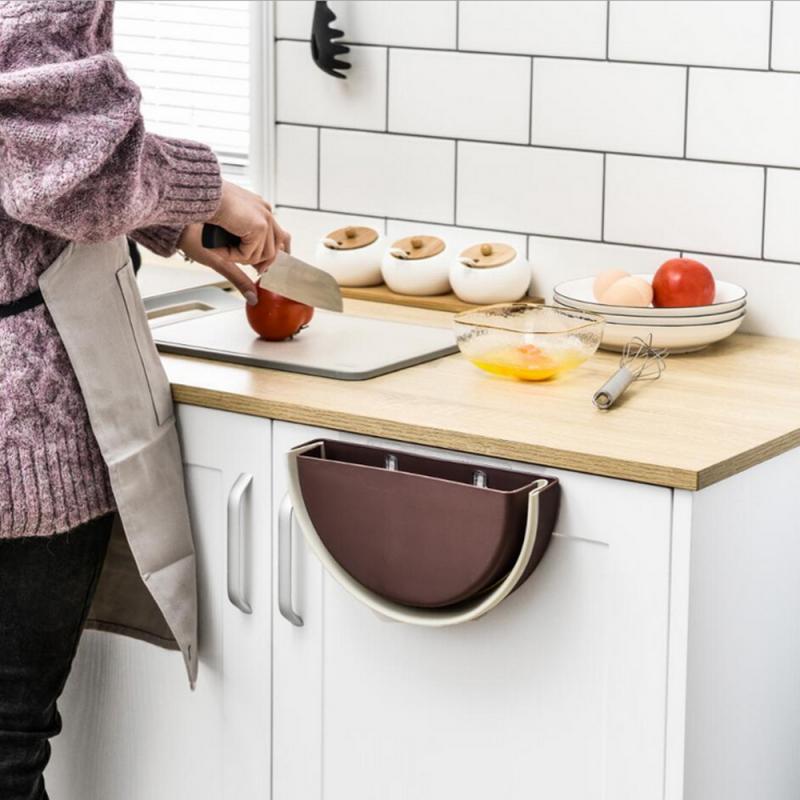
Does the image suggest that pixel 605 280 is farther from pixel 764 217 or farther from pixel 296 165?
pixel 296 165

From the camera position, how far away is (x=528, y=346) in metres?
1.76

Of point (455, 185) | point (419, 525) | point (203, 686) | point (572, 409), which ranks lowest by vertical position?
point (203, 686)

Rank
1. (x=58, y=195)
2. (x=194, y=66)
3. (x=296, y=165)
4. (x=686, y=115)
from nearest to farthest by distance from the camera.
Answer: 1. (x=58, y=195)
2. (x=686, y=115)
3. (x=296, y=165)
4. (x=194, y=66)

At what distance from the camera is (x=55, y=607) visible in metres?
1.71

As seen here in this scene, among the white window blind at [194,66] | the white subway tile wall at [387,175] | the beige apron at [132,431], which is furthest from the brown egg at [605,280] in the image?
the white window blind at [194,66]

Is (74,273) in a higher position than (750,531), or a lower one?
higher

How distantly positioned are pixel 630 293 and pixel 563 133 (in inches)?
13.6

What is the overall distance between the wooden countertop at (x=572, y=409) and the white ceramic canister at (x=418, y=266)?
1.20 ft

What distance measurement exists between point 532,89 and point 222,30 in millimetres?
683

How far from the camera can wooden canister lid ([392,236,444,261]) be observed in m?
2.26

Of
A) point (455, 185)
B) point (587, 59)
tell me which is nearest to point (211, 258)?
point (455, 185)

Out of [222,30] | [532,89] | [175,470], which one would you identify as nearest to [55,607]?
[175,470]

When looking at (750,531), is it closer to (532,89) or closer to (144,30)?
(532,89)

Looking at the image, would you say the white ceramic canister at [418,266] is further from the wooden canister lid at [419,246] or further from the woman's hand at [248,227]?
the woman's hand at [248,227]
